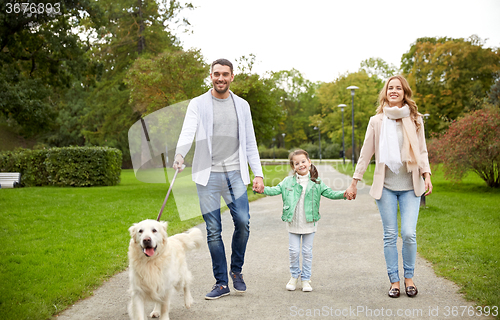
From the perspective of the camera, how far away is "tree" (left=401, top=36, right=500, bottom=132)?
4175 centimetres

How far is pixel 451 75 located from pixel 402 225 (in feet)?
146

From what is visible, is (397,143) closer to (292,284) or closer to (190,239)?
(292,284)

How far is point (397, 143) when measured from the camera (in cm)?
415

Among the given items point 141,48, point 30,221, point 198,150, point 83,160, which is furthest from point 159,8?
point 198,150

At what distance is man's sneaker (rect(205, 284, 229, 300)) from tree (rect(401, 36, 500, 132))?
41308mm

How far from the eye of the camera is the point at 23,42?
17875 millimetres

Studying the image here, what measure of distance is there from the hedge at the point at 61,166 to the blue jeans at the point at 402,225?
56.9ft

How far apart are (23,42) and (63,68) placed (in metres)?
2.17

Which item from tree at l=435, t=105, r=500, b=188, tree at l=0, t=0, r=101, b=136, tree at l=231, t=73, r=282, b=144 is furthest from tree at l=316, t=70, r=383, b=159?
tree at l=0, t=0, r=101, b=136

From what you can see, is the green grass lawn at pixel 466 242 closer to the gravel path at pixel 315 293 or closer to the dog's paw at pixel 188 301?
the gravel path at pixel 315 293

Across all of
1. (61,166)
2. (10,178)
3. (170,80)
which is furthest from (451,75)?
(10,178)

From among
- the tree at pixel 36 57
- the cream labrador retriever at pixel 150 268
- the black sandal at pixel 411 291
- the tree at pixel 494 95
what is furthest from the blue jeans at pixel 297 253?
the tree at pixel 494 95

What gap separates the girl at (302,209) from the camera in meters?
4.46

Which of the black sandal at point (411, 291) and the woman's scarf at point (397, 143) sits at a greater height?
the woman's scarf at point (397, 143)
